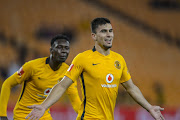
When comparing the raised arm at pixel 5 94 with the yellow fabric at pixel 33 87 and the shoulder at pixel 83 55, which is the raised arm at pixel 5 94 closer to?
the yellow fabric at pixel 33 87

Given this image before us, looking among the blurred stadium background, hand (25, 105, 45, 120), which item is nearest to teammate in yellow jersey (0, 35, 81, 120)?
hand (25, 105, 45, 120)

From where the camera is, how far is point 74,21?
12.9m

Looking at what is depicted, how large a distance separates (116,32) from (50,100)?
9.59 meters

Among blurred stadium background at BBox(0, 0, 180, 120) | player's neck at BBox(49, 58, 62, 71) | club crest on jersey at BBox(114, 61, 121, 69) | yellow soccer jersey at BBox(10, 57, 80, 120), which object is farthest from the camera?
blurred stadium background at BBox(0, 0, 180, 120)

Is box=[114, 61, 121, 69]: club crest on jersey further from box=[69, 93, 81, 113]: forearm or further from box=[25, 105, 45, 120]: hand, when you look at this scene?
box=[69, 93, 81, 113]: forearm

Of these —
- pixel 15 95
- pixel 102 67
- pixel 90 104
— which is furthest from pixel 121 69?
pixel 15 95

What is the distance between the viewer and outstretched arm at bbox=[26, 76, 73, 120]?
3242mm

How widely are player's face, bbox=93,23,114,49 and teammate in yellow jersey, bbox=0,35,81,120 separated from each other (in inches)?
46.4

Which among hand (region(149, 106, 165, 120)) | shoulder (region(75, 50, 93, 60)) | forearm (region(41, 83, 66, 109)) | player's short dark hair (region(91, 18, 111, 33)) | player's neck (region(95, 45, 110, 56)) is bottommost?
hand (region(149, 106, 165, 120))

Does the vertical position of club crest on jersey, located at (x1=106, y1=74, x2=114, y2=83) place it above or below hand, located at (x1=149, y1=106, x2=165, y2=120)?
above

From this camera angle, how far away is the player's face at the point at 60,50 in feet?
16.2

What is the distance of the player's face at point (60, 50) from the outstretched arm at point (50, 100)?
1285 mm

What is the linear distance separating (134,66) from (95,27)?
8373 millimetres

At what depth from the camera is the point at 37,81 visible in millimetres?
4914
